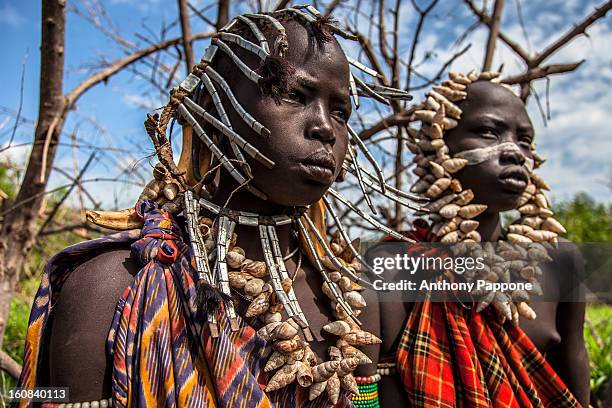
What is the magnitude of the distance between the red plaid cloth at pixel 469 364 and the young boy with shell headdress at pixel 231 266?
288 mm

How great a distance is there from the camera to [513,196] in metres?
2.04

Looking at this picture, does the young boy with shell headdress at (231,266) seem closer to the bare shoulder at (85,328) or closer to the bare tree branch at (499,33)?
the bare shoulder at (85,328)

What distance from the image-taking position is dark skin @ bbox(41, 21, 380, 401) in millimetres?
1192

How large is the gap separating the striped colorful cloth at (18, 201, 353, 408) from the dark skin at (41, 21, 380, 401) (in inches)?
1.6

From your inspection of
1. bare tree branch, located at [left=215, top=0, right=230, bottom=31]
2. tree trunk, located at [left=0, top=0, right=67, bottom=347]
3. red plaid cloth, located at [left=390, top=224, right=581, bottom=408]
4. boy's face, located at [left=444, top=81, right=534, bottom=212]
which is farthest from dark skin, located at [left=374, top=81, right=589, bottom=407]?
tree trunk, located at [left=0, top=0, right=67, bottom=347]

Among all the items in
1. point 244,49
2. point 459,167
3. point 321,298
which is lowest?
point 321,298

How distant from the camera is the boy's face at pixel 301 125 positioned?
1.32 m

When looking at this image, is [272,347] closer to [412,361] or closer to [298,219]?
[298,219]

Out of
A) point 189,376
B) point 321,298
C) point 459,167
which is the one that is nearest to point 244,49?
point 321,298

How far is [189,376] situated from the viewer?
3.95ft

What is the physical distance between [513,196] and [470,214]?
0.17 meters

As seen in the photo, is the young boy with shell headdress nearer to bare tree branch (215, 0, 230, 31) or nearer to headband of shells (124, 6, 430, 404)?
headband of shells (124, 6, 430, 404)

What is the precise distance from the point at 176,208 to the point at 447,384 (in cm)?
101

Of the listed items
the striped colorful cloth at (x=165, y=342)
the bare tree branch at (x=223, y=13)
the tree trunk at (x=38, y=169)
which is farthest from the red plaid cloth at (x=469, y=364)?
the bare tree branch at (x=223, y=13)
